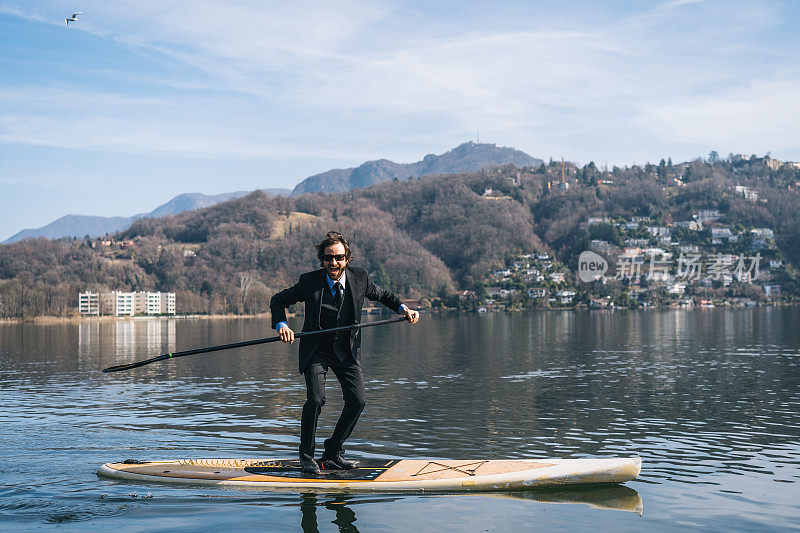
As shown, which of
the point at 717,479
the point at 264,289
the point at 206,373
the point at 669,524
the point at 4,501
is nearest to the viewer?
the point at 669,524

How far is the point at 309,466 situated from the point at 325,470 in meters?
0.34

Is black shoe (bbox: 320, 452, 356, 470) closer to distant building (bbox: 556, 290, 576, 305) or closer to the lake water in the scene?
the lake water

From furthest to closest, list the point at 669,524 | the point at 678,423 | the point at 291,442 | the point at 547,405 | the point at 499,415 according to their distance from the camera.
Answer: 1. the point at 547,405
2. the point at 499,415
3. the point at 678,423
4. the point at 291,442
5. the point at 669,524

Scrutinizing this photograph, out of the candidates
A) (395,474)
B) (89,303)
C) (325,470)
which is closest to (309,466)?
(325,470)

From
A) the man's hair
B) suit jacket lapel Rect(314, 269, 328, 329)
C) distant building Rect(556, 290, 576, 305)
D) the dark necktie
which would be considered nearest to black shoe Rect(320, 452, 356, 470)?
suit jacket lapel Rect(314, 269, 328, 329)

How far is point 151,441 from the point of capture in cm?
1638

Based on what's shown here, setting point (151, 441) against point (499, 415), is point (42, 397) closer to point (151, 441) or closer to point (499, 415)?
point (151, 441)

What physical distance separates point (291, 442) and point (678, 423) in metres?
9.43

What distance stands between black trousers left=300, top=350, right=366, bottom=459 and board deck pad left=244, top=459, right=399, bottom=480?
291 mm

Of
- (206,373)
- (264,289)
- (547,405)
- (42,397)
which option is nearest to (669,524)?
(547,405)

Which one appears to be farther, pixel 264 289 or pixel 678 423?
pixel 264 289

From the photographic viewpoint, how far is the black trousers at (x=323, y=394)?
35.6ft

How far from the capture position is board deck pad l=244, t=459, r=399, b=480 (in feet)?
36.5

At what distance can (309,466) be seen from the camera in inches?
440
